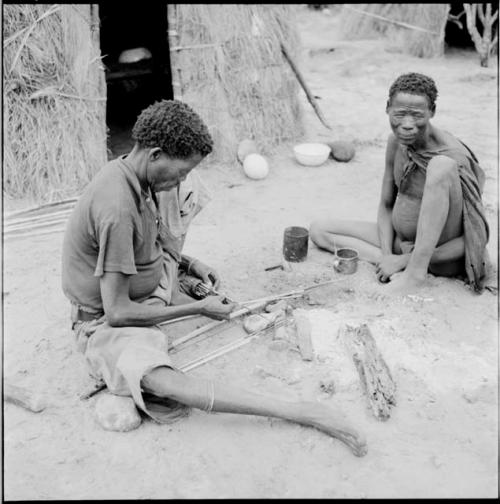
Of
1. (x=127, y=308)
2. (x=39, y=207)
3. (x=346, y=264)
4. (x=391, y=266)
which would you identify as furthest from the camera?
(x=39, y=207)

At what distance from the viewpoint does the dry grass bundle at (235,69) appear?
236 inches

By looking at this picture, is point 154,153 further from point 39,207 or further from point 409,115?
point 39,207

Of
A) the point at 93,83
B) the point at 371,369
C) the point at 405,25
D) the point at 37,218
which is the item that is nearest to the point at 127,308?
the point at 371,369

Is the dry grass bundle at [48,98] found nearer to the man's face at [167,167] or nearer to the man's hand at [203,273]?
the man's hand at [203,273]

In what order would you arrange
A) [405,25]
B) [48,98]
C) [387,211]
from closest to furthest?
[387,211] < [48,98] < [405,25]

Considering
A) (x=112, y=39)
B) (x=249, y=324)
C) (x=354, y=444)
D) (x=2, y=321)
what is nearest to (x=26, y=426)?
(x=2, y=321)

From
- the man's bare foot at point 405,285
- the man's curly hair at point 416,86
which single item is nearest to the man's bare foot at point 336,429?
the man's bare foot at point 405,285

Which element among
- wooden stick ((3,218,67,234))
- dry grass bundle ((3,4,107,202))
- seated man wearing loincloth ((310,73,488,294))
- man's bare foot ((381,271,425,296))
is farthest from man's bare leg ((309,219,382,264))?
dry grass bundle ((3,4,107,202))

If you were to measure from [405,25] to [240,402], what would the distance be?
10220mm

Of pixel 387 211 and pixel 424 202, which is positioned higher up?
pixel 424 202

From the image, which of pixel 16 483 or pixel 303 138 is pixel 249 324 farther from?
pixel 303 138

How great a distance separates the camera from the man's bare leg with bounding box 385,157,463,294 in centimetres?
365

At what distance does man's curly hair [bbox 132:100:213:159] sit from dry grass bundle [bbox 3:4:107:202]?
2918mm

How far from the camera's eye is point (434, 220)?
3.69 meters
